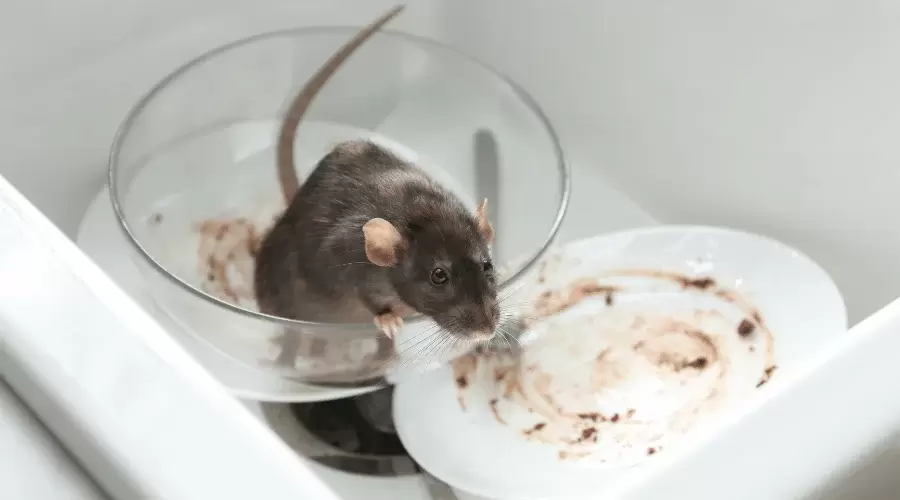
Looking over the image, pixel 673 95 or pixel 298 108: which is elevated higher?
pixel 673 95

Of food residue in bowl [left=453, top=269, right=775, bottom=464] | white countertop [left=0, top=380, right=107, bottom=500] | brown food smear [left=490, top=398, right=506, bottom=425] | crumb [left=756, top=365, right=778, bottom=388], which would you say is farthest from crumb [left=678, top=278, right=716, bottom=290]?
white countertop [left=0, top=380, right=107, bottom=500]

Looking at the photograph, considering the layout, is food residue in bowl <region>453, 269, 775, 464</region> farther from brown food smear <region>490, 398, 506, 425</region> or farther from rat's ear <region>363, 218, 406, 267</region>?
rat's ear <region>363, 218, 406, 267</region>

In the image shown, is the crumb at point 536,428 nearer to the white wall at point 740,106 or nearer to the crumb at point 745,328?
the crumb at point 745,328

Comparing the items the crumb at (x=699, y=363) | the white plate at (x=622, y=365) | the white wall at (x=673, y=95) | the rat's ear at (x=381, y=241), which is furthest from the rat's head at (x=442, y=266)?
the white wall at (x=673, y=95)

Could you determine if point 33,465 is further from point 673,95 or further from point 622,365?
point 673,95

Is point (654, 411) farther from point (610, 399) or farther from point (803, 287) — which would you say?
point (803, 287)

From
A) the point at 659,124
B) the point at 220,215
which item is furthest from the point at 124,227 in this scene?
the point at 659,124

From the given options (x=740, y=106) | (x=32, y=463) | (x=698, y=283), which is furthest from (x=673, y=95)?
(x=32, y=463)
